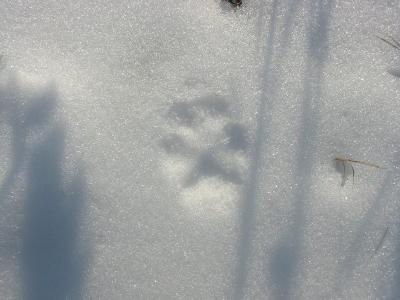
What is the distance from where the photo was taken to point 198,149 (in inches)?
49.6

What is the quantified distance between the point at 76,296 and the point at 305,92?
95 cm

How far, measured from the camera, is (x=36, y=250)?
1225 millimetres

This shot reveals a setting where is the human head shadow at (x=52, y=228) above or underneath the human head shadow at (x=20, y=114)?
underneath

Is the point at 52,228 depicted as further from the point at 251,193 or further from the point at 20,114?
the point at 251,193

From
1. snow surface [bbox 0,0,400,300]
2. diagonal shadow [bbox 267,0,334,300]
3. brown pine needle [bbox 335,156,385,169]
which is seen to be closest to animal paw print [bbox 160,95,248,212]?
snow surface [bbox 0,0,400,300]

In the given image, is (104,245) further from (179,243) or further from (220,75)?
(220,75)

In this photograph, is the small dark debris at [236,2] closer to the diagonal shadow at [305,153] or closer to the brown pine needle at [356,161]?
the diagonal shadow at [305,153]

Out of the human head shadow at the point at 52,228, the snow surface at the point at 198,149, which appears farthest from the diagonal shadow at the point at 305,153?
the human head shadow at the point at 52,228

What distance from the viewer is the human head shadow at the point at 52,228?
1.21 metres

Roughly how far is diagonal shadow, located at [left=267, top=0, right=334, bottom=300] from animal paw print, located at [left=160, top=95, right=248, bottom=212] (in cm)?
19

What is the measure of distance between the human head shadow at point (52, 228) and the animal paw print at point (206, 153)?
12.3 inches

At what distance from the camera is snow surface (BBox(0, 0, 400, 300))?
122 cm

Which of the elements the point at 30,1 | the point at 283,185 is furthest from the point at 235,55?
the point at 30,1

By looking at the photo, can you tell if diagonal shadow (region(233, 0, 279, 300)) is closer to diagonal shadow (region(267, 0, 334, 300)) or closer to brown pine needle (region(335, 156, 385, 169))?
diagonal shadow (region(267, 0, 334, 300))
